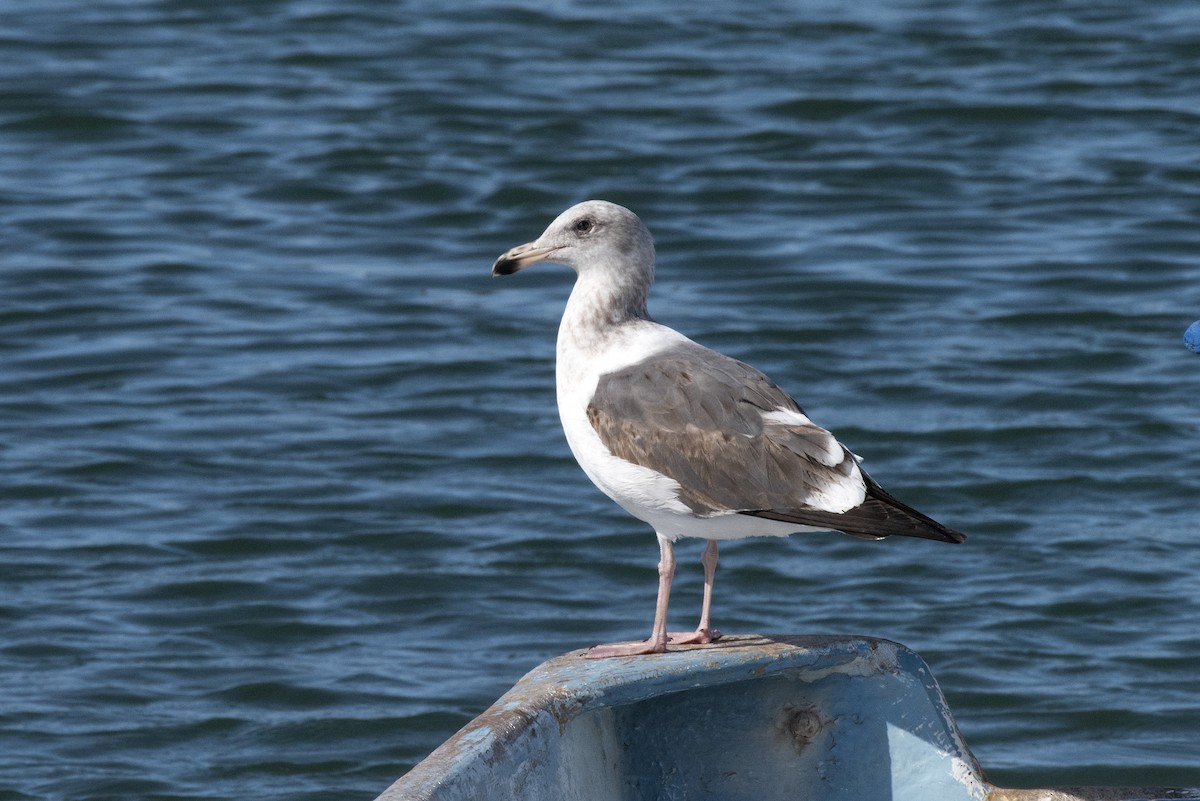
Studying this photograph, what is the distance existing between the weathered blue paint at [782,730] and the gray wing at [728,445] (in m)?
0.45

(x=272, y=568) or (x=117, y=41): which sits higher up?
(x=117, y=41)

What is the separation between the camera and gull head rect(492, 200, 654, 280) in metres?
5.49

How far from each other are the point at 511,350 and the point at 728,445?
6.85 m

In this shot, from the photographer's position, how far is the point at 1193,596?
30.1 ft

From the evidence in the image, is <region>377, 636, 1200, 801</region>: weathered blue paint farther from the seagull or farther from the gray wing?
the gray wing

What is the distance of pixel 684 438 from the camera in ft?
17.0

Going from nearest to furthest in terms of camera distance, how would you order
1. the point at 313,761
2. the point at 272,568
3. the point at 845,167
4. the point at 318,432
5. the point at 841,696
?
the point at 841,696 → the point at 313,761 → the point at 272,568 → the point at 318,432 → the point at 845,167

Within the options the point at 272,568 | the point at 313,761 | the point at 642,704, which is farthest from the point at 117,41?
the point at 642,704

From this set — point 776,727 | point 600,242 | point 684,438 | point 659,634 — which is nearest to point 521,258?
point 600,242

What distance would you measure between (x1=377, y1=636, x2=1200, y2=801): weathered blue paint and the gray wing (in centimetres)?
45

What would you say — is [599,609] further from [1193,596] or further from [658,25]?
[658,25]

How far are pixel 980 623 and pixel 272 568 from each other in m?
3.32

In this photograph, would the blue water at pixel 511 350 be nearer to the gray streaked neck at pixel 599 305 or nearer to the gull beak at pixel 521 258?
the gull beak at pixel 521 258

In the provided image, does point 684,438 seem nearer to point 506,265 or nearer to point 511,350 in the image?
point 506,265
